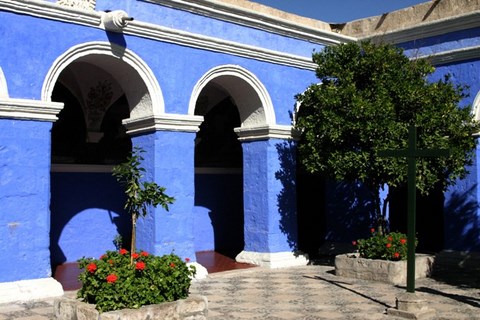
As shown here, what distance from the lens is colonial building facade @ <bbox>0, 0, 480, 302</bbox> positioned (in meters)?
8.02

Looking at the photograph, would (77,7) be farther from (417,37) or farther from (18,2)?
(417,37)

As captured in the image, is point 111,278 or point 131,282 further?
point 131,282

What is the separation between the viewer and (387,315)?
7012 mm

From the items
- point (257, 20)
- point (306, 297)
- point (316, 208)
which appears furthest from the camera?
point (316, 208)

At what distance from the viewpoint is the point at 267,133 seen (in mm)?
10984

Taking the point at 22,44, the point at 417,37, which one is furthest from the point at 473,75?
the point at 22,44

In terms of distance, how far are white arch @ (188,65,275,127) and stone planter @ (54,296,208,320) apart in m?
5.38

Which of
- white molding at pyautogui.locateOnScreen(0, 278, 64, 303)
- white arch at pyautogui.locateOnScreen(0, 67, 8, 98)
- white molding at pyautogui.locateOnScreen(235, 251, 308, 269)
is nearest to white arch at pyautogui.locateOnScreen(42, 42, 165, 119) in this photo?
white arch at pyautogui.locateOnScreen(0, 67, 8, 98)

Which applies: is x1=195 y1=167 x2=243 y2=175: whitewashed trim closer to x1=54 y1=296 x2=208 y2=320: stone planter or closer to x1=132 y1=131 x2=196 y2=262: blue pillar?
x1=132 y1=131 x2=196 y2=262: blue pillar

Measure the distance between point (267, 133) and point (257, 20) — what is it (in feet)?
6.66

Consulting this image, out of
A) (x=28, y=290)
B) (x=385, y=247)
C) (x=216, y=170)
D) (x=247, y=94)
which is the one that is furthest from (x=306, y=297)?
(x=216, y=170)

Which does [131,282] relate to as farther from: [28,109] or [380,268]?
[380,268]

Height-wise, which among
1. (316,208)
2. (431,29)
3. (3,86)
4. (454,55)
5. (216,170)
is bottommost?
(316,208)

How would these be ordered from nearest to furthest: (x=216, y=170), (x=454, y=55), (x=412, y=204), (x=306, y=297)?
Result: (x=412, y=204), (x=306, y=297), (x=454, y=55), (x=216, y=170)
